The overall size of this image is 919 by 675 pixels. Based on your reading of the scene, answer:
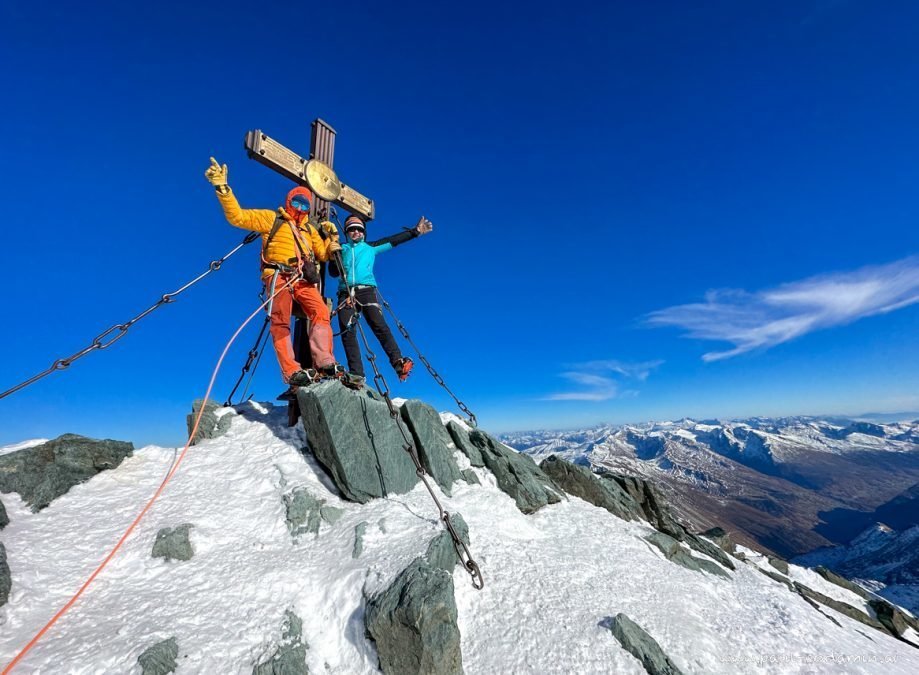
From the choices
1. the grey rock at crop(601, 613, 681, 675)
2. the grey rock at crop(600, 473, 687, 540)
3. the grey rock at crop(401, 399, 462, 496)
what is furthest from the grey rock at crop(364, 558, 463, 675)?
the grey rock at crop(600, 473, 687, 540)

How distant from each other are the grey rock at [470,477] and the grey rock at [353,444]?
6.47ft

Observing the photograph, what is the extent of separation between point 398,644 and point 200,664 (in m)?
2.89

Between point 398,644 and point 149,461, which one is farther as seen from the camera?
point 149,461

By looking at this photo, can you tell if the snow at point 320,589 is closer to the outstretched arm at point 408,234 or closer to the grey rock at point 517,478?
the grey rock at point 517,478

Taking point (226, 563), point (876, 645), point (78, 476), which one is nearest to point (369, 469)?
point (226, 563)

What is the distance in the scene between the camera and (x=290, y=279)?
34.6ft

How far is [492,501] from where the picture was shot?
10.9m

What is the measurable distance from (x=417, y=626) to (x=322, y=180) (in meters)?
12.2

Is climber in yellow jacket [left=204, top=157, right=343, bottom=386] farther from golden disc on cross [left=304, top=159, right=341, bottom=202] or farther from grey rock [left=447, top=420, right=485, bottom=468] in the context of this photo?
grey rock [left=447, top=420, right=485, bottom=468]

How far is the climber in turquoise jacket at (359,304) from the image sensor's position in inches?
481

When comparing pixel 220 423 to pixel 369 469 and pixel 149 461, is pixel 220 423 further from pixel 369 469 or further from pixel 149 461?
pixel 369 469

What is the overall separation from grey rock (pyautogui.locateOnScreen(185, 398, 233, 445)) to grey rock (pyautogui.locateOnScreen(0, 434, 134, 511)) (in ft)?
5.30

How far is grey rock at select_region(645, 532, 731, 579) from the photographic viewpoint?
1099 centimetres

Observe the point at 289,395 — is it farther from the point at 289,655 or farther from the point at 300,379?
the point at 289,655
